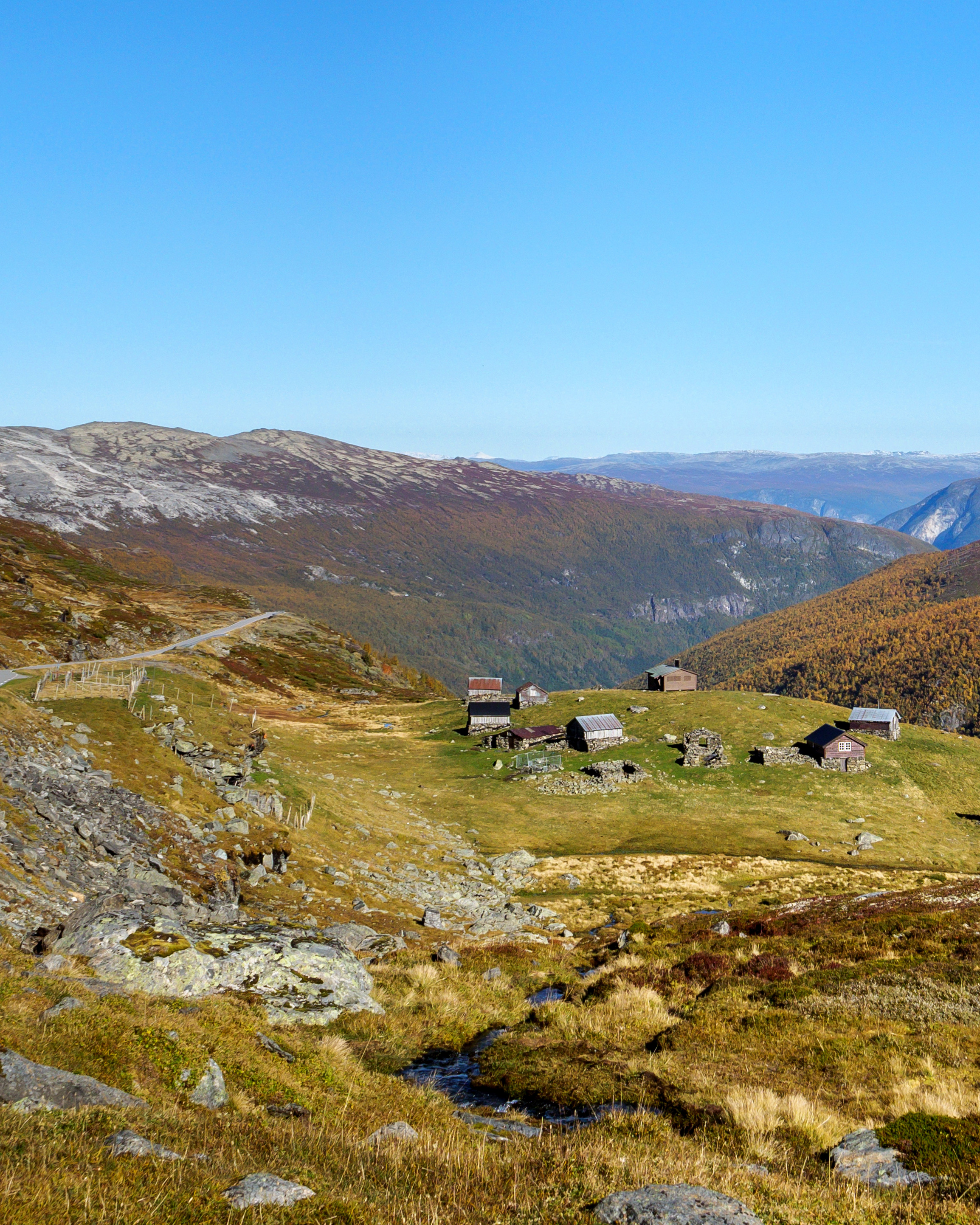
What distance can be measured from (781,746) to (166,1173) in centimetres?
9354

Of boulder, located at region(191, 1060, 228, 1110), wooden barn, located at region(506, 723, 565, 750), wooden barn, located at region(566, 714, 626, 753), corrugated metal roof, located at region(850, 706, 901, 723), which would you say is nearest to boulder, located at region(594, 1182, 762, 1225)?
boulder, located at region(191, 1060, 228, 1110)

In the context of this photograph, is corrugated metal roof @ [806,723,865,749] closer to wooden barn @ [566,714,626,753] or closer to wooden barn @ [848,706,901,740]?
wooden barn @ [848,706,901,740]

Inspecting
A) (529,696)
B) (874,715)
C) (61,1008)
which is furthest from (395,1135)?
(529,696)

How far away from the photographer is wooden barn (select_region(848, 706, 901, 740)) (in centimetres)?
9738

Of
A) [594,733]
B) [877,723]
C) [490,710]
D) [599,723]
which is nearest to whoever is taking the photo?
[594,733]

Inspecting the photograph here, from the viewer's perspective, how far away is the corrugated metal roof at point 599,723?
94.2 meters

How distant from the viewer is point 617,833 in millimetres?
70500

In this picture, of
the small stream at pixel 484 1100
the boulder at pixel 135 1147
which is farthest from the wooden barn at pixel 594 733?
the boulder at pixel 135 1147

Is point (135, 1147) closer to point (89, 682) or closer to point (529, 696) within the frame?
point (89, 682)

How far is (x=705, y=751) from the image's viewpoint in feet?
294

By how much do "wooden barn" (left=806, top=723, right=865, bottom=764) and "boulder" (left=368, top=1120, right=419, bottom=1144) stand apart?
8845 cm

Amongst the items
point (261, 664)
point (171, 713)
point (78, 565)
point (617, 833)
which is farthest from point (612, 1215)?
point (78, 565)

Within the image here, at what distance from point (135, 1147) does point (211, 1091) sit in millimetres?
3223

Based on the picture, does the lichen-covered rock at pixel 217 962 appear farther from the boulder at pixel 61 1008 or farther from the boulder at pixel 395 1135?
the boulder at pixel 395 1135
